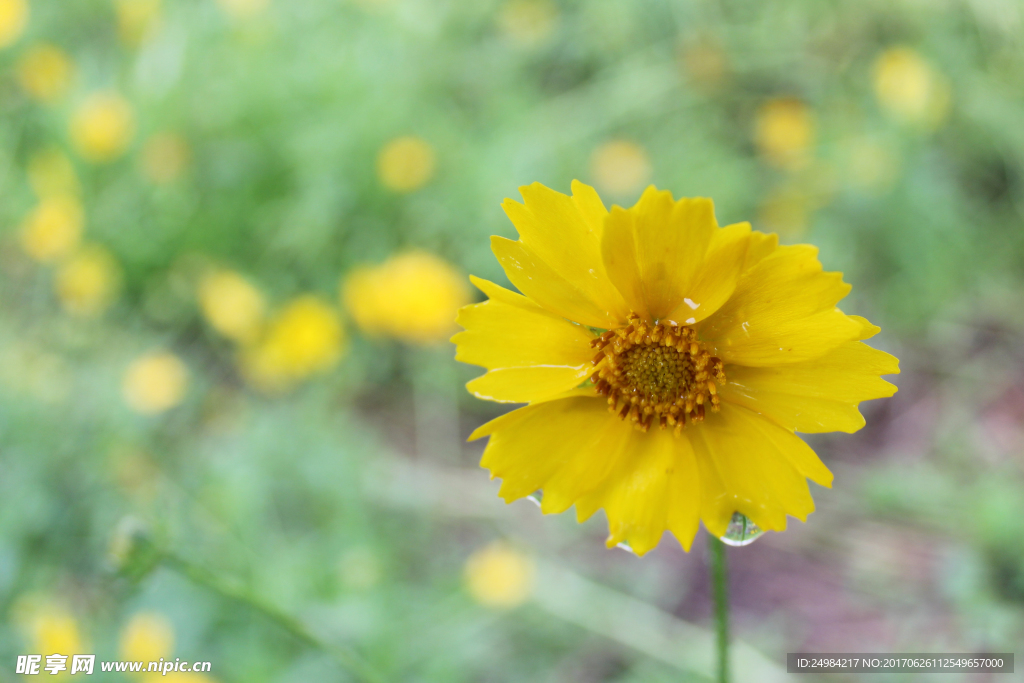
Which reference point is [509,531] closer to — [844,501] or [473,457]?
[473,457]

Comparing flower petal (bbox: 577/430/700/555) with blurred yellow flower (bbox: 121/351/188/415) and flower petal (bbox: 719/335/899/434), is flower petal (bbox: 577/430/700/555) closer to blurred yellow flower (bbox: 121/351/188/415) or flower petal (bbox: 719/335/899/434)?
flower petal (bbox: 719/335/899/434)

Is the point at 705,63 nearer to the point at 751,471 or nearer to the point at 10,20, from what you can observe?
the point at 751,471

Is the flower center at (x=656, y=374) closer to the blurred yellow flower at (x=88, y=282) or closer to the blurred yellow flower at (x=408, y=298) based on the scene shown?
the blurred yellow flower at (x=408, y=298)

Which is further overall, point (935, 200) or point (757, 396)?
point (935, 200)

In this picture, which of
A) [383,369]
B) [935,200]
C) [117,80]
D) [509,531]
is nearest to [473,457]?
[509,531]

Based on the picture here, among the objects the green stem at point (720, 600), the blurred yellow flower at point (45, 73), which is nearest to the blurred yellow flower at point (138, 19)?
the blurred yellow flower at point (45, 73)

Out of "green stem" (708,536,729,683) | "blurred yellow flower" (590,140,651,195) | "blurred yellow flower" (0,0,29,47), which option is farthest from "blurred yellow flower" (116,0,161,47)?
"green stem" (708,536,729,683)
